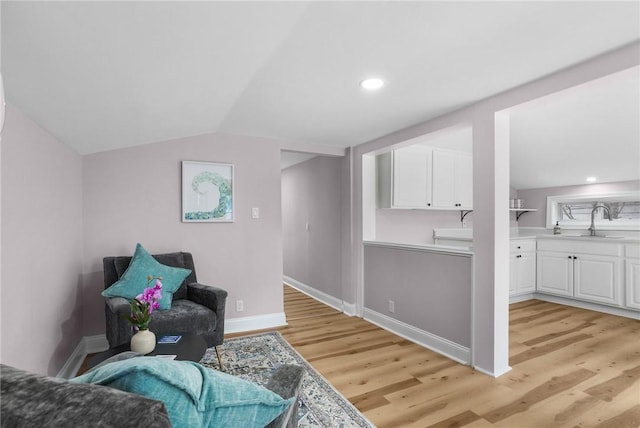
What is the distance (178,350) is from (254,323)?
1.63 m

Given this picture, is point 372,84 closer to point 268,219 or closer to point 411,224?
point 268,219

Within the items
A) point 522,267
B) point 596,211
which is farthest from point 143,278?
point 596,211

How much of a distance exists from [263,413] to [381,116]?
2.59 meters

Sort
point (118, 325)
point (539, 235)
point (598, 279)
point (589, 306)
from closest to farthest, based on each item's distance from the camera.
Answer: point (118, 325)
point (598, 279)
point (589, 306)
point (539, 235)

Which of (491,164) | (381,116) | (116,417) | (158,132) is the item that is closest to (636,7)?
(491,164)

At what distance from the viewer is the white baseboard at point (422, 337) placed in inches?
105

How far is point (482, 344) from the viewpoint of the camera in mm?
2488

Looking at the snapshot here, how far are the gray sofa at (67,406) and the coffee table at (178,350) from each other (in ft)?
4.43

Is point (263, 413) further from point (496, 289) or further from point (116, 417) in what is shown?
point (496, 289)

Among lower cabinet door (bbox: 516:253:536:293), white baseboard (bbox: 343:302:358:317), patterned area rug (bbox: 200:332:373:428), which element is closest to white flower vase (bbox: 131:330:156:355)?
patterned area rug (bbox: 200:332:373:428)

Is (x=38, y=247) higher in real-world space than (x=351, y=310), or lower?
higher

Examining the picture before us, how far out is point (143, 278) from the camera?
2629 mm

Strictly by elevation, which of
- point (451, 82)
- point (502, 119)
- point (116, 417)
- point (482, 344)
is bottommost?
point (482, 344)

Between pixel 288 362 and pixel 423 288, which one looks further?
pixel 423 288
